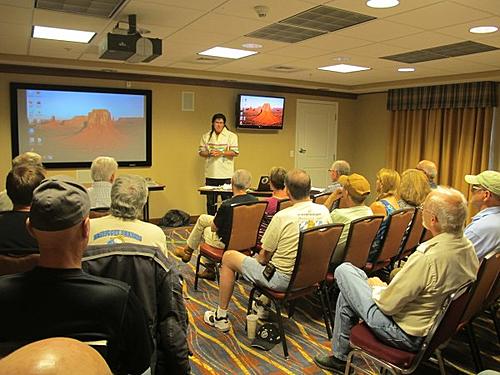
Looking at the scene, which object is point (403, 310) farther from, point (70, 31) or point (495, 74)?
point (495, 74)

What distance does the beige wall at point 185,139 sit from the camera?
616cm

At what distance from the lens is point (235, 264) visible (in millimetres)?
3178

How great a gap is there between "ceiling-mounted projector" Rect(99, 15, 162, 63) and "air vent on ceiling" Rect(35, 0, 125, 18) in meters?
0.20

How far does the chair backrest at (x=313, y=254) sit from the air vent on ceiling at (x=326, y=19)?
5.35 ft

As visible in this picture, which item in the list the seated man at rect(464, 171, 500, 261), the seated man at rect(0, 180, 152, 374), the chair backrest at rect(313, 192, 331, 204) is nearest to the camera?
the seated man at rect(0, 180, 152, 374)

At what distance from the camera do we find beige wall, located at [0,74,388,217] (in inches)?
243

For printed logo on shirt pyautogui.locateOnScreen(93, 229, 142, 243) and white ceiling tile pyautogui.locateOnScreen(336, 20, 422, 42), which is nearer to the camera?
printed logo on shirt pyautogui.locateOnScreen(93, 229, 142, 243)

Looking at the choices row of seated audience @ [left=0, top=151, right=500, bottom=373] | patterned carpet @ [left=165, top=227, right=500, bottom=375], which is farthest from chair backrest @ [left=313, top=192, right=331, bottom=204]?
patterned carpet @ [left=165, top=227, right=500, bottom=375]

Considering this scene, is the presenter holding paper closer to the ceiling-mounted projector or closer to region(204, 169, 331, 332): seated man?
the ceiling-mounted projector

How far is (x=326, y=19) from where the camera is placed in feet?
11.6

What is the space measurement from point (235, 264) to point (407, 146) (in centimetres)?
579

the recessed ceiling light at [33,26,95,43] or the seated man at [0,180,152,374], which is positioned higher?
the recessed ceiling light at [33,26,95,43]

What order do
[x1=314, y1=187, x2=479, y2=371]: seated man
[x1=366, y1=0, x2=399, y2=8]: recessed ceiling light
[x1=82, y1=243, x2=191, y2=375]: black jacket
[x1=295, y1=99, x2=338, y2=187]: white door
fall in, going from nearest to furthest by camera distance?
[x1=82, y1=243, x2=191, y2=375]: black jacket
[x1=314, y1=187, x2=479, y2=371]: seated man
[x1=366, y1=0, x2=399, y2=8]: recessed ceiling light
[x1=295, y1=99, x2=338, y2=187]: white door

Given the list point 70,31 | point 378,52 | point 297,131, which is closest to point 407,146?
point 297,131
